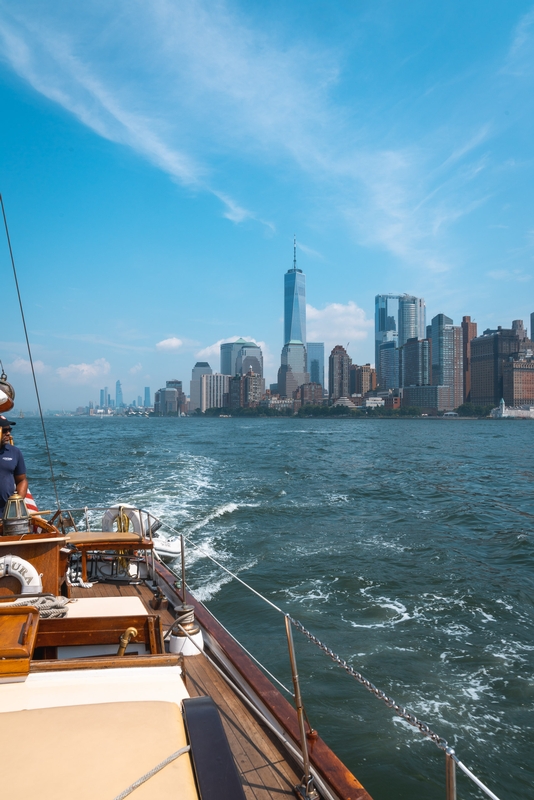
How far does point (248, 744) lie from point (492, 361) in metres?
179

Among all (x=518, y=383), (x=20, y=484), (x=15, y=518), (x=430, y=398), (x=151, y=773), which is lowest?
(x=151, y=773)

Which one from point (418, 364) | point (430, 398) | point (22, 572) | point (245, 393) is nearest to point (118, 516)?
point (22, 572)

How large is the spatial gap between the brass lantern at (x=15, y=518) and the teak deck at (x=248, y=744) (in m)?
2.01

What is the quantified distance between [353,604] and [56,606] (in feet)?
20.8

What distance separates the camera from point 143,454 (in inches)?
1518

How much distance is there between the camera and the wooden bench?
3686 millimetres

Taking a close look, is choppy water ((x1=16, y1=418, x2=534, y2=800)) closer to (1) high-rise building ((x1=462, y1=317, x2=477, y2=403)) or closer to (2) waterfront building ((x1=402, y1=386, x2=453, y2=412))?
(2) waterfront building ((x1=402, y1=386, x2=453, y2=412))

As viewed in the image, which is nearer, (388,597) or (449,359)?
(388,597)

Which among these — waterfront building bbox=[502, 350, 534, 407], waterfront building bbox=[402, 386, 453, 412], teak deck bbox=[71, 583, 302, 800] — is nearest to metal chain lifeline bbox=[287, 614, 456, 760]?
teak deck bbox=[71, 583, 302, 800]

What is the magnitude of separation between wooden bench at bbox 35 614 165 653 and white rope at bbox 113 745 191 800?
1.60 meters

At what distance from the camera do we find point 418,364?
190 meters

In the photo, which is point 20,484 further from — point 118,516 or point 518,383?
point 518,383

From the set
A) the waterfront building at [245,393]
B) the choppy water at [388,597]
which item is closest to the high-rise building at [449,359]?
the waterfront building at [245,393]

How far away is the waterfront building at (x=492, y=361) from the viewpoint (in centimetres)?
16212
